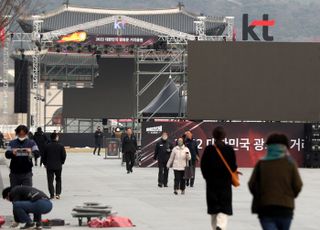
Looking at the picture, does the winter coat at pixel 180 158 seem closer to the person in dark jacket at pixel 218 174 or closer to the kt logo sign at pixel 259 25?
the person in dark jacket at pixel 218 174

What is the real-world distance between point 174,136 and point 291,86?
199 inches

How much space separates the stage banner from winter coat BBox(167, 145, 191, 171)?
14849 millimetres

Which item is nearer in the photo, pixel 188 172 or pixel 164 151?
pixel 188 172

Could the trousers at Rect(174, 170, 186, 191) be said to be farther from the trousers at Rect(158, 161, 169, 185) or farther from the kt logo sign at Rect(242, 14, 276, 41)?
the kt logo sign at Rect(242, 14, 276, 41)

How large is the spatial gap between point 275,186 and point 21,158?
9.26m

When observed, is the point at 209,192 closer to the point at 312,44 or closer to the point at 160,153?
the point at 160,153

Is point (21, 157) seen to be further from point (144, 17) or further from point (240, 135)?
point (144, 17)

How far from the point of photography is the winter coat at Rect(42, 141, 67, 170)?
2642 centimetres

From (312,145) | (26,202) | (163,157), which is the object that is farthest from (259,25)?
(26,202)

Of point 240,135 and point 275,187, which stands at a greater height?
point 275,187

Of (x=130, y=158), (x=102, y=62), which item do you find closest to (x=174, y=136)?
(x=130, y=158)

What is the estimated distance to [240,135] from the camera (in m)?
43.8

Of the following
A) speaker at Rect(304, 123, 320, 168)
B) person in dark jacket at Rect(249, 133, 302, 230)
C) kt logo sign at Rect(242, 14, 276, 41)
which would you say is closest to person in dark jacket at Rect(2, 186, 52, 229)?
person in dark jacket at Rect(249, 133, 302, 230)

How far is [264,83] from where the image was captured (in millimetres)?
44750
